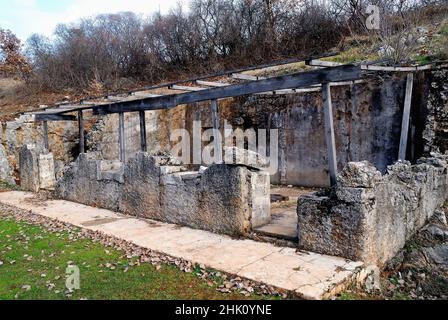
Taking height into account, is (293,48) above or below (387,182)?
above

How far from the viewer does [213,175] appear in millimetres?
6070

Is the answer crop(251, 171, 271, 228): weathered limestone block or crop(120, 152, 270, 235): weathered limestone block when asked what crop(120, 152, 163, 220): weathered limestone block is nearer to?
crop(120, 152, 270, 235): weathered limestone block

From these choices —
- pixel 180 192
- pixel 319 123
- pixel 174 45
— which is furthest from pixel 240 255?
pixel 174 45

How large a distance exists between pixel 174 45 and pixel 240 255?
17.4m

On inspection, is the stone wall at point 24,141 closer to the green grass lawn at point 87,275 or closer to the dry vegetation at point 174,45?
the dry vegetation at point 174,45

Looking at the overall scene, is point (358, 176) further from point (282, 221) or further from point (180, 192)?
point (180, 192)

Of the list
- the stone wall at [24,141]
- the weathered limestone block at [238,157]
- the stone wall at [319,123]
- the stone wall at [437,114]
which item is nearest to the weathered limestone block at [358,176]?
the weathered limestone block at [238,157]

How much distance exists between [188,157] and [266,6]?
30.2 ft

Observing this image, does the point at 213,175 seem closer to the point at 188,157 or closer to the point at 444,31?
the point at 188,157

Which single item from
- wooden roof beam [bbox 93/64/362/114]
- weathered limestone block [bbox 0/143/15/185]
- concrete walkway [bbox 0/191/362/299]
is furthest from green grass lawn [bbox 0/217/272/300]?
weathered limestone block [bbox 0/143/15/185]

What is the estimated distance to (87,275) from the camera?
4.46 m

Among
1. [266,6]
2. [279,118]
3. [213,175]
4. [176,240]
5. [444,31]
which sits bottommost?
[176,240]

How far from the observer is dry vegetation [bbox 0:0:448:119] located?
55.6 ft
